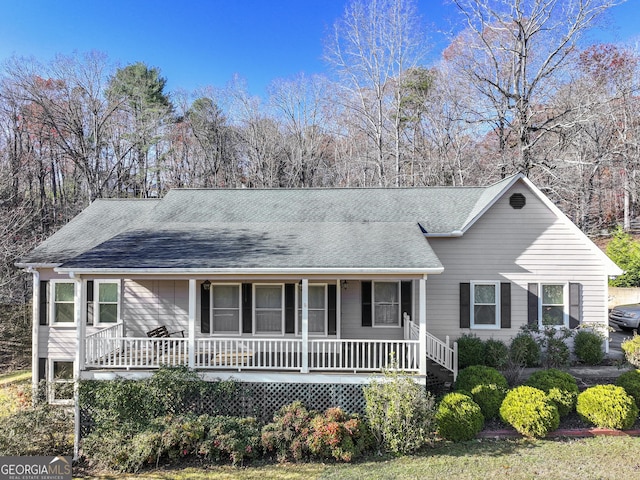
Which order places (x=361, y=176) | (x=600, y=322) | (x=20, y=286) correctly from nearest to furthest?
(x=600, y=322), (x=20, y=286), (x=361, y=176)

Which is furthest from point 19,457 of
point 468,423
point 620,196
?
point 620,196

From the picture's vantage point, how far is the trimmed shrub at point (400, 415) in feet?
26.3

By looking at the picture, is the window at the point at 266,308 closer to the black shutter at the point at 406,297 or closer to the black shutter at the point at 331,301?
the black shutter at the point at 331,301

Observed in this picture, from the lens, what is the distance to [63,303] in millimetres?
12281

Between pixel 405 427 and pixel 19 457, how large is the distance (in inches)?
322

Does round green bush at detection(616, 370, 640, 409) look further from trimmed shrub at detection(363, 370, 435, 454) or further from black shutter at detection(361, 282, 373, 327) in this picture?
black shutter at detection(361, 282, 373, 327)

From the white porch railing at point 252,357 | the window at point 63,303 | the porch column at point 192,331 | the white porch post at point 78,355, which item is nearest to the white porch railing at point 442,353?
the white porch railing at point 252,357

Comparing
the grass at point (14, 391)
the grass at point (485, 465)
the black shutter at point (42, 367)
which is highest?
the black shutter at point (42, 367)

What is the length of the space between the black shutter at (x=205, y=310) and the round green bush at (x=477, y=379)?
7.30m

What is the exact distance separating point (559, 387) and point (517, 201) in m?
5.53

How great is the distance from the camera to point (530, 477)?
272 inches

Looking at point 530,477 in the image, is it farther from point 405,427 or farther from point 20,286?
point 20,286

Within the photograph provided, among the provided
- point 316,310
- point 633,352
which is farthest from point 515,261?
point 316,310

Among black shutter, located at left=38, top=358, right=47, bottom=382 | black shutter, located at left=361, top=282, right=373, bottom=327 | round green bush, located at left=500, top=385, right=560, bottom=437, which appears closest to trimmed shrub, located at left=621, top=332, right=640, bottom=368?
round green bush, located at left=500, top=385, right=560, bottom=437
